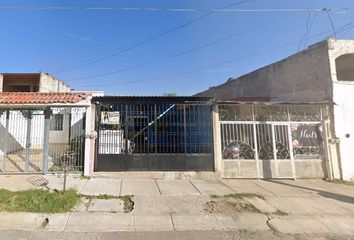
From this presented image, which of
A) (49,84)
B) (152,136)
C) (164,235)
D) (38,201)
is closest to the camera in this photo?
(164,235)

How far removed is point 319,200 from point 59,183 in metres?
7.98

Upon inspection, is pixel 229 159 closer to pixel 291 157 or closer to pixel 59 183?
pixel 291 157

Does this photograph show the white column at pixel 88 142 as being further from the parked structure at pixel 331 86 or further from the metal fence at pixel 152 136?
the parked structure at pixel 331 86

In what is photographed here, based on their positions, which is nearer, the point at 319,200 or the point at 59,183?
the point at 319,200

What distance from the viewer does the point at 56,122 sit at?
989 centimetres

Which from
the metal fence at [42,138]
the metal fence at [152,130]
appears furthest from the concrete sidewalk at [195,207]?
the metal fence at [152,130]

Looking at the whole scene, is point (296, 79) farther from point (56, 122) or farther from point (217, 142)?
point (56, 122)

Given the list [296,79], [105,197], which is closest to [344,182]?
[296,79]

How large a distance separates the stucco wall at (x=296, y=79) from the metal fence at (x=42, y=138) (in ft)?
30.8

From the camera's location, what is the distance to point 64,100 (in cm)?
985

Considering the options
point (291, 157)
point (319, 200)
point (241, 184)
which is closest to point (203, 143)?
point (241, 184)

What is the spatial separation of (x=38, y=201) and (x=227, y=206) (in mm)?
4779

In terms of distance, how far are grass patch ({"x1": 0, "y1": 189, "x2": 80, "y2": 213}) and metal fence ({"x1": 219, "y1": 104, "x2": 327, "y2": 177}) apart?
231 inches

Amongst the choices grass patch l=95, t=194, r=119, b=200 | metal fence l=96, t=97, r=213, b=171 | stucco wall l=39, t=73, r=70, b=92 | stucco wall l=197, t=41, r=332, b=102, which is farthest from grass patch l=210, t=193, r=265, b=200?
stucco wall l=39, t=73, r=70, b=92
